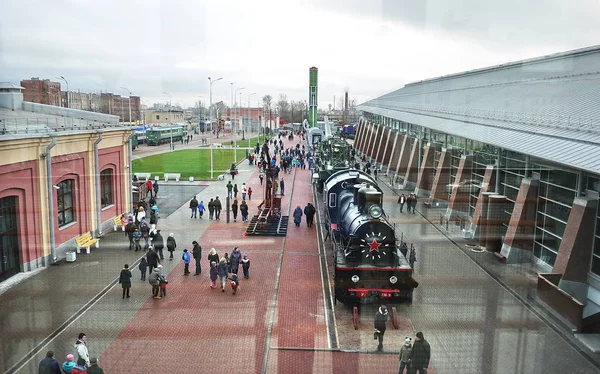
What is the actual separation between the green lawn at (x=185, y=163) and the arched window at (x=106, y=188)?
1.84 feet

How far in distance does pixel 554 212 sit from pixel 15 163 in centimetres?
488

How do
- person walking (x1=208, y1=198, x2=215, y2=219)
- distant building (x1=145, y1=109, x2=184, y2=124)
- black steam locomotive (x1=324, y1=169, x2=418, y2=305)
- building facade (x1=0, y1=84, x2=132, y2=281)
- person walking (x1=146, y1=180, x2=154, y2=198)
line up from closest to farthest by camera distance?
1. distant building (x1=145, y1=109, x2=184, y2=124)
2. building facade (x1=0, y1=84, x2=132, y2=281)
3. black steam locomotive (x1=324, y1=169, x2=418, y2=305)
4. person walking (x1=146, y1=180, x2=154, y2=198)
5. person walking (x1=208, y1=198, x2=215, y2=219)

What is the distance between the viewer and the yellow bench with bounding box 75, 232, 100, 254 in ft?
15.4

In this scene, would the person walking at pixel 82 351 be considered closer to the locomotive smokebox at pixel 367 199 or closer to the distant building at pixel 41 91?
the distant building at pixel 41 91

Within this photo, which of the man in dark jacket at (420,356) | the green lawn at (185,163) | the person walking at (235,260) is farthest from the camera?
the green lawn at (185,163)

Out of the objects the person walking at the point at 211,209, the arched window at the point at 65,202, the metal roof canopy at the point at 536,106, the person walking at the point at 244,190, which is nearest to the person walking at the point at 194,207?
the person walking at the point at 211,209

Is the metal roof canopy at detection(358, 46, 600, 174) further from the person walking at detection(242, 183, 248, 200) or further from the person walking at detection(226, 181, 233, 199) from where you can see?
the person walking at detection(226, 181, 233, 199)

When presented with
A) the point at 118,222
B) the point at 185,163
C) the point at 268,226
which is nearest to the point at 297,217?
the point at 268,226

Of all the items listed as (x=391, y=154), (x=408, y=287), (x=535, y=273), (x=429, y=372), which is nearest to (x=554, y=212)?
(x=535, y=273)

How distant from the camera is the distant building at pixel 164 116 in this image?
366cm

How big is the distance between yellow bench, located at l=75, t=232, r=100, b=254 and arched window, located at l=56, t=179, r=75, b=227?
0.68 ft

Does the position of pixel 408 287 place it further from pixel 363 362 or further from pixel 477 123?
pixel 477 123

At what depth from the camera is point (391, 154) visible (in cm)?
1116

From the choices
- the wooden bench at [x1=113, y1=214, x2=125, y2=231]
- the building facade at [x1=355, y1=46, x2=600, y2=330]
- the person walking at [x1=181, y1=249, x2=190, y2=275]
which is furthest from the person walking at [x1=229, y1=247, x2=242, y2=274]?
the building facade at [x1=355, y1=46, x2=600, y2=330]
